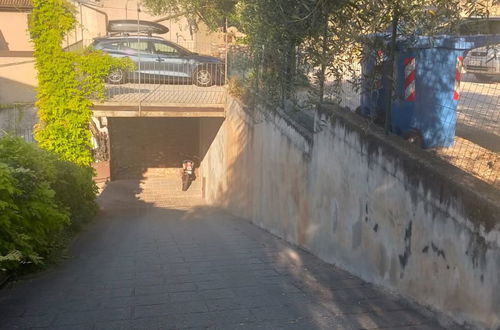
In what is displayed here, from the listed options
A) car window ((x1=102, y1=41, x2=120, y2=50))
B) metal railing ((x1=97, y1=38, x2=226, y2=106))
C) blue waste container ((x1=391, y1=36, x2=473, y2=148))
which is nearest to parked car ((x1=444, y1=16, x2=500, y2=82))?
blue waste container ((x1=391, y1=36, x2=473, y2=148))

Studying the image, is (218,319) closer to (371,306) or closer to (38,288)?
(371,306)

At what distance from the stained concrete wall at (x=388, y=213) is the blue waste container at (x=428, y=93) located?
59 centimetres

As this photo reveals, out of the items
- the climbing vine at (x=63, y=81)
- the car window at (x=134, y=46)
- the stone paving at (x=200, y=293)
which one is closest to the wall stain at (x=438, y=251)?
the stone paving at (x=200, y=293)

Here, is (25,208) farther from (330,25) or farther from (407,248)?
(407,248)

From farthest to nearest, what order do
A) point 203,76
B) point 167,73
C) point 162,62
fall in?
point 203,76 → point 167,73 → point 162,62

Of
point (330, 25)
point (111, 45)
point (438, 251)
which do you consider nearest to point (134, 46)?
point (111, 45)

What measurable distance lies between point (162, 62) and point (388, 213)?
12.9 m

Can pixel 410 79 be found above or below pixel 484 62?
below

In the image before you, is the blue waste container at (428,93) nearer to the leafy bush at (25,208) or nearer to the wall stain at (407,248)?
the wall stain at (407,248)

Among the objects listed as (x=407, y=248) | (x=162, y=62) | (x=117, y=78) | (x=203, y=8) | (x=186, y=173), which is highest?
(x=203, y=8)

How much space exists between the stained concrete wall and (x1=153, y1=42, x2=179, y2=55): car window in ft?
27.6

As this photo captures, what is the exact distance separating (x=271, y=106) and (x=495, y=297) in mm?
6088

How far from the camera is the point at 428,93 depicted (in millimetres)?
5938

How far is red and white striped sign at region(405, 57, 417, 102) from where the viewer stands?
590 centimetres
